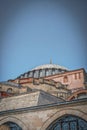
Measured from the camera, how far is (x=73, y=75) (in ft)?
85.5

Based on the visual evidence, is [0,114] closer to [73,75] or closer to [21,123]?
[21,123]

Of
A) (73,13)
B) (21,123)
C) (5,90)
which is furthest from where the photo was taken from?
(5,90)

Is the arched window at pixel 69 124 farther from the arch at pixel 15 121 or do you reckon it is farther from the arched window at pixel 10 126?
the arched window at pixel 10 126

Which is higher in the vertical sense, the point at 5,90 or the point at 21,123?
the point at 5,90

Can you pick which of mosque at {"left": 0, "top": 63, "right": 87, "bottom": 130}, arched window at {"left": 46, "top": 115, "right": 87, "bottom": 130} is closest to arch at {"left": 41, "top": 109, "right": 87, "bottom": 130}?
mosque at {"left": 0, "top": 63, "right": 87, "bottom": 130}

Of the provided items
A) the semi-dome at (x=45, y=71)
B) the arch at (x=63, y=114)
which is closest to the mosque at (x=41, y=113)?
the arch at (x=63, y=114)

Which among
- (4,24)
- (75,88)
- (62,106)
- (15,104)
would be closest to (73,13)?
(4,24)

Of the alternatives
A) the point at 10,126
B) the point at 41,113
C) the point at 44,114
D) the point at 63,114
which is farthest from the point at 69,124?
the point at 10,126

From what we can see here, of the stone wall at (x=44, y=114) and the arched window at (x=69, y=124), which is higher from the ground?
the stone wall at (x=44, y=114)

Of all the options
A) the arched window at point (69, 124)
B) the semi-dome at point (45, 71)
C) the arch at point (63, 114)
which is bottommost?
the arched window at point (69, 124)

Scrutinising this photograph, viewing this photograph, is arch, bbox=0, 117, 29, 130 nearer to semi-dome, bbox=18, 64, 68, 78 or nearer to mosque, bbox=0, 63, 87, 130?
mosque, bbox=0, 63, 87, 130

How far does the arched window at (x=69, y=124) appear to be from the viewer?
914 centimetres

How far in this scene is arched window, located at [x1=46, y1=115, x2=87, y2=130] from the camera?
9.14 m

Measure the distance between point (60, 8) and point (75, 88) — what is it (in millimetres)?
17806
